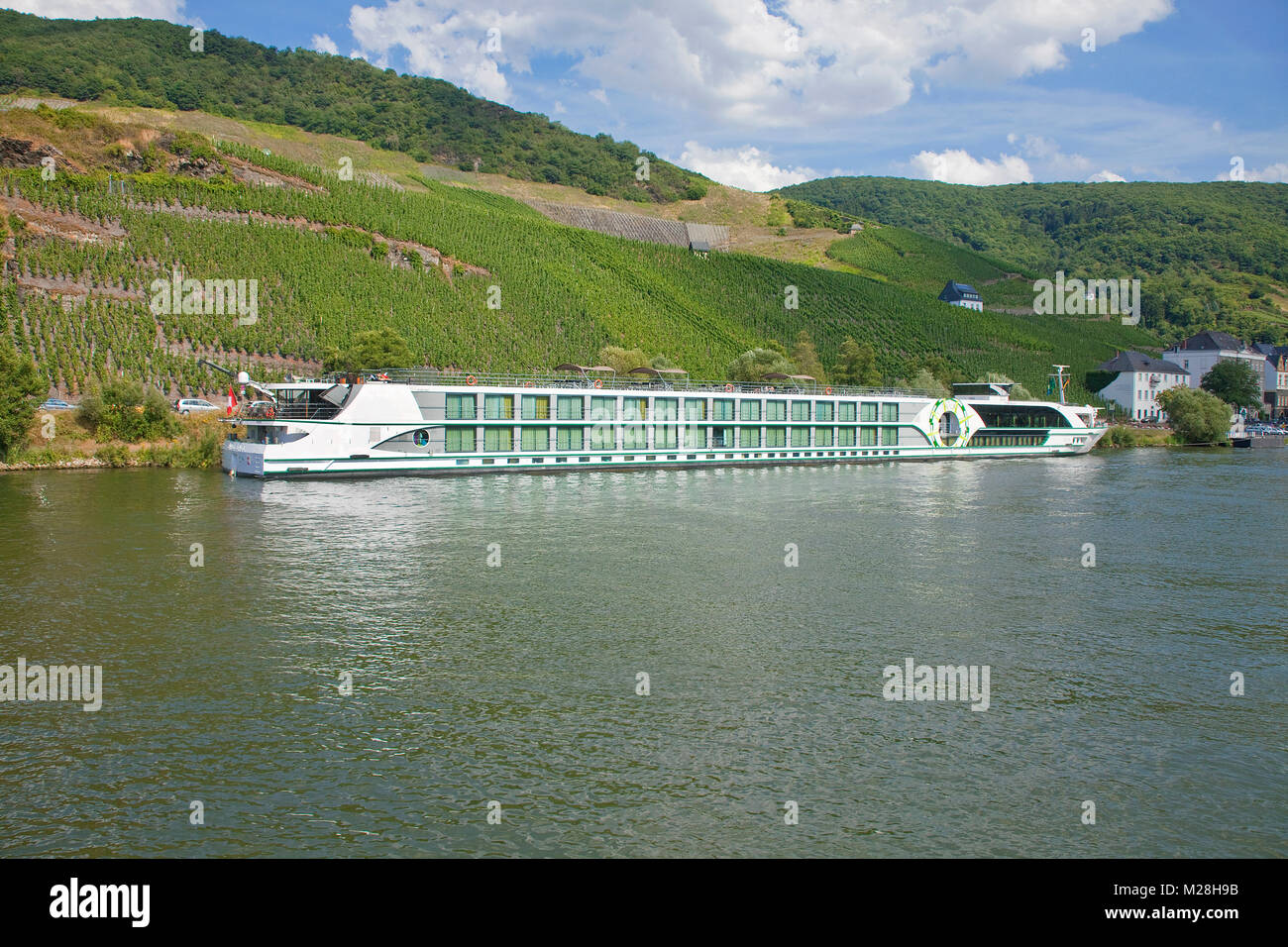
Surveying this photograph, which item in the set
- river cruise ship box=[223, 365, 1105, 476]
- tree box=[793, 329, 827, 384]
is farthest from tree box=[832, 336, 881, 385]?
river cruise ship box=[223, 365, 1105, 476]

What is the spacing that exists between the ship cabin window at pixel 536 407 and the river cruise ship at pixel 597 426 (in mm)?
82

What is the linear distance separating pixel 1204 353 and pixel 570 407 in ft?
395

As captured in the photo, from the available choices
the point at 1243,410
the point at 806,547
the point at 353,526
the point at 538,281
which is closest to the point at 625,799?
the point at 806,547

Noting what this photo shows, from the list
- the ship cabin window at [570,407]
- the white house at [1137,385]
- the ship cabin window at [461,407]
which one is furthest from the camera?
the white house at [1137,385]

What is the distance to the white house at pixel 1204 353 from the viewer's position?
138375 mm

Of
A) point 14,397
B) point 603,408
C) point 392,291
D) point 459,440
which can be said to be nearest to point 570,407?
point 603,408

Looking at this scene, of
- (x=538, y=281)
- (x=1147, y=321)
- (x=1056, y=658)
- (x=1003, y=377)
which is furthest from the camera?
(x=1147, y=321)

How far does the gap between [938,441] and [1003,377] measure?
46.5 m

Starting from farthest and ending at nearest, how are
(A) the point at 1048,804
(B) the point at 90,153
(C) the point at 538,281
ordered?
(C) the point at 538,281 → (B) the point at 90,153 → (A) the point at 1048,804

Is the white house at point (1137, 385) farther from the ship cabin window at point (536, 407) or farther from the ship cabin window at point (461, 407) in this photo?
the ship cabin window at point (461, 407)

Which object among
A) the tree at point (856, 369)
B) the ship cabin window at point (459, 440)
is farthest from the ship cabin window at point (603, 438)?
the tree at point (856, 369)

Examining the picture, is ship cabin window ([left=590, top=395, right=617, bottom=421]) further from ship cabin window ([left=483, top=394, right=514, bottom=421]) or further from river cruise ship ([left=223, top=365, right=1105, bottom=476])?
ship cabin window ([left=483, top=394, right=514, bottom=421])
